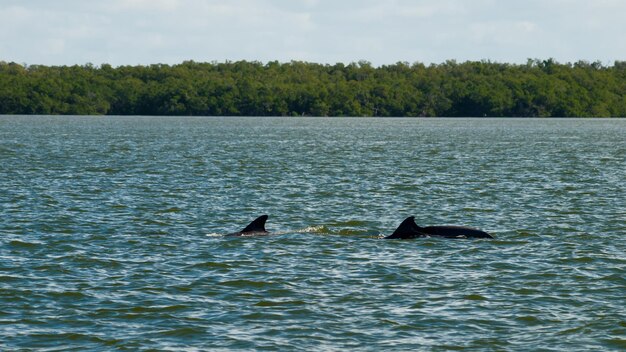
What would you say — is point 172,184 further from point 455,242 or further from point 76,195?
point 455,242

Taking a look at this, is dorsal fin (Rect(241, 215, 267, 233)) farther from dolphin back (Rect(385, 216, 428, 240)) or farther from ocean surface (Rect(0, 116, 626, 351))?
dolphin back (Rect(385, 216, 428, 240))

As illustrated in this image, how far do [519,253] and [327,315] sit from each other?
9.19 meters

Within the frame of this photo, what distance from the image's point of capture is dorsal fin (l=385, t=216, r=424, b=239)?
31.6m

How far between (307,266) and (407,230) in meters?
5.14

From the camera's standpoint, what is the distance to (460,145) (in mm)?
104312

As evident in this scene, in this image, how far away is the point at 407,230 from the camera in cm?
3172

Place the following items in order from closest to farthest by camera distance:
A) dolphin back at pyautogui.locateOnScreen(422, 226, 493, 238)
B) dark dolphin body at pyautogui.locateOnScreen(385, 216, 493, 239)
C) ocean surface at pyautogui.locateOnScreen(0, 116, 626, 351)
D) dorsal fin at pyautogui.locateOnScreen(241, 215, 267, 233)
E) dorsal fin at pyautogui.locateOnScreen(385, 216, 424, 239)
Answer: ocean surface at pyautogui.locateOnScreen(0, 116, 626, 351) < dorsal fin at pyautogui.locateOnScreen(385, 216, 424, 239) < dark dolphin body at pyautogui.locateOnScreen(385, 216, 493, 239) < dolphin back at pyautogui.locateOnScreen(422, 226, 493, 238) < dorsal fin at pyautogui.locateOnScreen(241, 215, 267, 233)

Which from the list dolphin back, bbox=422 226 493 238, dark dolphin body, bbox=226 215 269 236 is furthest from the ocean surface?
dolphin back, bbox=422 226 493 238

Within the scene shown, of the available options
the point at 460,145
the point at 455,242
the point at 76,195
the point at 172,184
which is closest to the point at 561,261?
the point at 455,242

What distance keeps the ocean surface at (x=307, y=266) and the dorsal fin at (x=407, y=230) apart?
662 mm

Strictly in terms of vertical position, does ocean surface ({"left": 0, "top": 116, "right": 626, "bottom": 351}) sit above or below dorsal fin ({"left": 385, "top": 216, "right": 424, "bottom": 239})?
below

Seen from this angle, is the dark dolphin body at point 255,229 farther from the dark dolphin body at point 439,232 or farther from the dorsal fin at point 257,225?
the dark dolphin body at point 439,232

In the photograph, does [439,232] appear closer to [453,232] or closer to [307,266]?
[453,232]

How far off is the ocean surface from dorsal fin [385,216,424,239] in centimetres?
66
